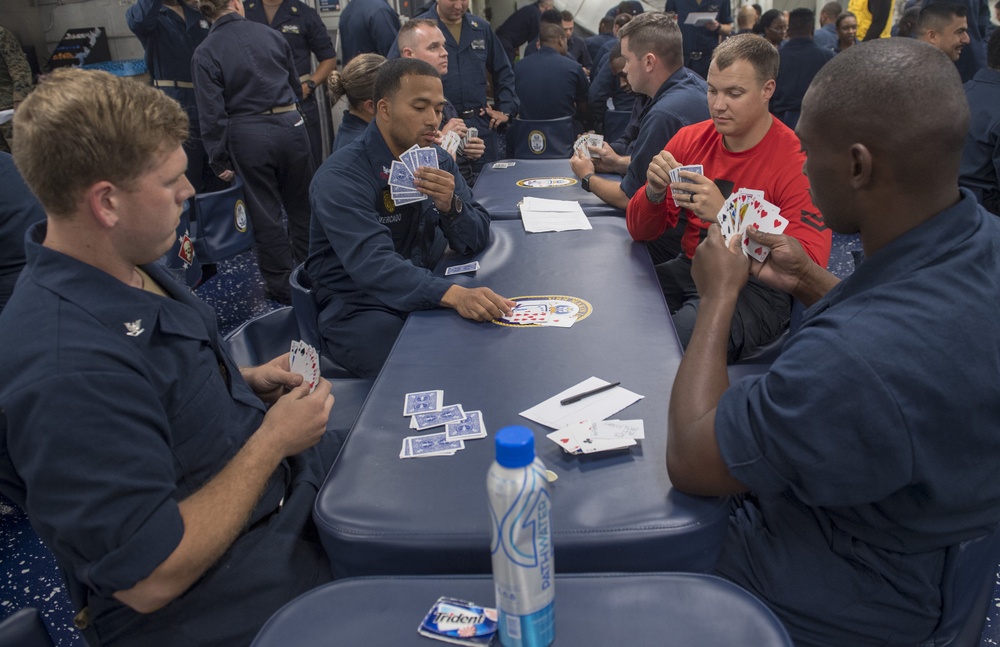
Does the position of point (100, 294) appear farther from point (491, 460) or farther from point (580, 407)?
point (580, 407)

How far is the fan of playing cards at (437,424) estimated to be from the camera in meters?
1.35

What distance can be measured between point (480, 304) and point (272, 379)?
1.94 feet

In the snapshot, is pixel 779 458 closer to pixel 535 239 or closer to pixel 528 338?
pixel 528 338

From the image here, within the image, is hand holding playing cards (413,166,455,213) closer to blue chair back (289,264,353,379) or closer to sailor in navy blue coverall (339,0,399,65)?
blue chair back (289,264,353,379)

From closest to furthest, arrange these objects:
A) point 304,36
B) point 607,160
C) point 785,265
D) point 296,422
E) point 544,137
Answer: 1. point 296,422
2. point 785,265
3. point 607,160
4. point 304,36
5. point 544,137

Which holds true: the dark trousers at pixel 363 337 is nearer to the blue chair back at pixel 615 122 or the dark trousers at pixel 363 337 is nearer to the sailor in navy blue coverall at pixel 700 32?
the blue chair back at pixel 615 122

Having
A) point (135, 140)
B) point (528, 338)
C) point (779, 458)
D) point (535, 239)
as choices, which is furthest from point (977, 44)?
point (135, 140)

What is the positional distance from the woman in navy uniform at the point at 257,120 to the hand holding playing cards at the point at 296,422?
2904 millimetres

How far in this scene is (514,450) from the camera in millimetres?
787

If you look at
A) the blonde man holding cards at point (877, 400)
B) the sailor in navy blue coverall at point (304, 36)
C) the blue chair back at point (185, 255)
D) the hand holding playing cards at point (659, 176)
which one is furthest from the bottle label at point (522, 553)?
the sailor in navy blue coverall at point (304, 36)

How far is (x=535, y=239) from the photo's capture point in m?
2.64

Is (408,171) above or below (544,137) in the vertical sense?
above

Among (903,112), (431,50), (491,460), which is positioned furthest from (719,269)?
(431,50)

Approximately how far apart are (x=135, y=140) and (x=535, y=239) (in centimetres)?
167
